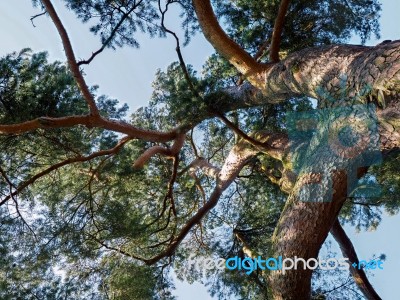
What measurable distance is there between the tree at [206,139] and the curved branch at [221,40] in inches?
0.5

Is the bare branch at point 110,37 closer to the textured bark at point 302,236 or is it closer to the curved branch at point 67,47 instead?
the curved branch at point 67,47

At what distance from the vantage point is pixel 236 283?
15.5 ft

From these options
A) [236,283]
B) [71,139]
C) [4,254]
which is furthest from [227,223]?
[4,254]

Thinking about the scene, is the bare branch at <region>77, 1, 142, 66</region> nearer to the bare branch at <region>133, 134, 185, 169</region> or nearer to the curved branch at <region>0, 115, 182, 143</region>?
the curved branch at <region>0, 115, 182, 143</region>

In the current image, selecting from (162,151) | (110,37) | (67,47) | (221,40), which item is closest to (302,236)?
(221,40)

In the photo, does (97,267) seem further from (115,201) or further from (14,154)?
(14,154)

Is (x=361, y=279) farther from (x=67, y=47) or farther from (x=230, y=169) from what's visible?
(x=67, y=47)

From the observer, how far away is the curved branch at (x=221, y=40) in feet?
10.7

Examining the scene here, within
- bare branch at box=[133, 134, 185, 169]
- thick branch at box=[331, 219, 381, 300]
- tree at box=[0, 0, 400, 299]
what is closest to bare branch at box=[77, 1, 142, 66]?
tree at box=[0, 0, 400, 299]

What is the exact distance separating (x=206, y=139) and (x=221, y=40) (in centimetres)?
345

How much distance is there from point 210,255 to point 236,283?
1.06m

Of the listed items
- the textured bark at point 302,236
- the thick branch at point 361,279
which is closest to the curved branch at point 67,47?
the textured bark at point 302,236

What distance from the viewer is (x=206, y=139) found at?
6.71 meters

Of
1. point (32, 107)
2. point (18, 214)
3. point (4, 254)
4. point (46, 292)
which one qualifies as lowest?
point (46, 292)
